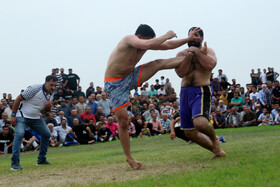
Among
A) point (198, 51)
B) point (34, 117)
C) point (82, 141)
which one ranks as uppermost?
point (198, 51)

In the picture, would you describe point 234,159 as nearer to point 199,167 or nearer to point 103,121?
point 199,167

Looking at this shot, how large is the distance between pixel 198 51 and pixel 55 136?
1103cm

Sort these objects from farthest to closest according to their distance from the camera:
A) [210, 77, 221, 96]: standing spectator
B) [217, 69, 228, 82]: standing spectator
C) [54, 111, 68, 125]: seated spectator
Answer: [217, 69, 228, 82]: standing spectator, [210, 77, 221, 96]: standing spectator, [54, 111, 68, 125]: seated spectator

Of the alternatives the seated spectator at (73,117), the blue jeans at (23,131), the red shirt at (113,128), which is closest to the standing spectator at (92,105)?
the seated spectator at (73,117)

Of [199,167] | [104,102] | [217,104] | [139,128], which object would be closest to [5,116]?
[104,102]

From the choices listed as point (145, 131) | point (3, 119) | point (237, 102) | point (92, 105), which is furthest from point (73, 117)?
point (237, 102)

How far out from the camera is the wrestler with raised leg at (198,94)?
5637 millimetres

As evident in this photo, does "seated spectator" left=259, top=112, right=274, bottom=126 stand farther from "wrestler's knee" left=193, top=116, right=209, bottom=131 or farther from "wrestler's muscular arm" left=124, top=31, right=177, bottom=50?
"wrestler's muscular arm" left=124, top=31, right=177, bottom=50

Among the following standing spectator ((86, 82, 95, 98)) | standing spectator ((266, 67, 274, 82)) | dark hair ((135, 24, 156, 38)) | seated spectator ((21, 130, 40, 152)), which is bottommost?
seated spectator ((21, 130, 40, 152))

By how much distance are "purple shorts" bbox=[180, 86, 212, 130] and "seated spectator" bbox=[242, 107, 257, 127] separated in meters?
12.9

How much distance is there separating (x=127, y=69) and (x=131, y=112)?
1401 cm

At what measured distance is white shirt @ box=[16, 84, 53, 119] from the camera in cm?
716

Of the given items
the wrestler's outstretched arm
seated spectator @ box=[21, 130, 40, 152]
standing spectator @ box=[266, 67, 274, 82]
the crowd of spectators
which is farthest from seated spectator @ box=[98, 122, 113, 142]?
the wrestler's outstretched arm

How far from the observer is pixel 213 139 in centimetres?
573
